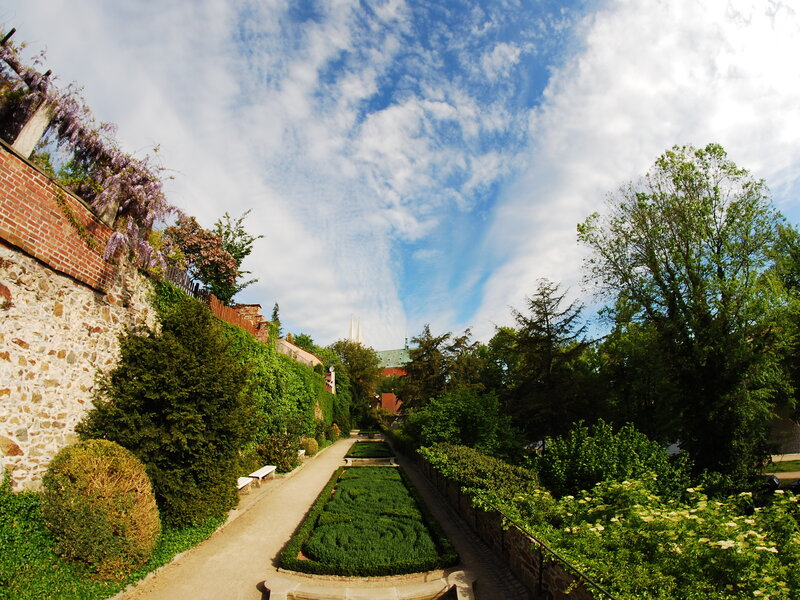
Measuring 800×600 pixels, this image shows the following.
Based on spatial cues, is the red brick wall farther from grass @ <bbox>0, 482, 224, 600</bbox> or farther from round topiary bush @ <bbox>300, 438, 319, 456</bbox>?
round topiary bush @ <bbox>300, 438, 319, 456</bbox>

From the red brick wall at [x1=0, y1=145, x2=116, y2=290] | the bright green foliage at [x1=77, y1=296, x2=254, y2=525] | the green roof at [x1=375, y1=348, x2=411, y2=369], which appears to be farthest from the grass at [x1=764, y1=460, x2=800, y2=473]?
the green roof at [x1=375, y1=348, x2=411, y2=369]

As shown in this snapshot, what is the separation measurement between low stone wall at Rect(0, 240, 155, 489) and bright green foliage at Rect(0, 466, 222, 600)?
15.3 inches

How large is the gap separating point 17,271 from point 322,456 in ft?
59.9

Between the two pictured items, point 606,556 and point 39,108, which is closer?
point 606,556

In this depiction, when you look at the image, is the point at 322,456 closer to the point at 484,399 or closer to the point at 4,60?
Answer: the point at 484,399

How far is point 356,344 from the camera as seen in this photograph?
50531 mm

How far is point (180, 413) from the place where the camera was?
7969 mm

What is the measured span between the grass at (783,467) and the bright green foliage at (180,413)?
80.6 ft

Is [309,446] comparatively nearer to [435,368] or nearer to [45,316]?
[435,368]

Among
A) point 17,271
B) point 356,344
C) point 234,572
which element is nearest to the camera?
point 17,271

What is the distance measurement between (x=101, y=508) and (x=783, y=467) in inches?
1143

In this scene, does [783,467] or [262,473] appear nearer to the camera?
[262,473]

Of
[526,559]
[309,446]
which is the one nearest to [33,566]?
[526,559]

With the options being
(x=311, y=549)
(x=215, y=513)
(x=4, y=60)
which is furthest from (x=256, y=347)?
(x=4, y=60)
